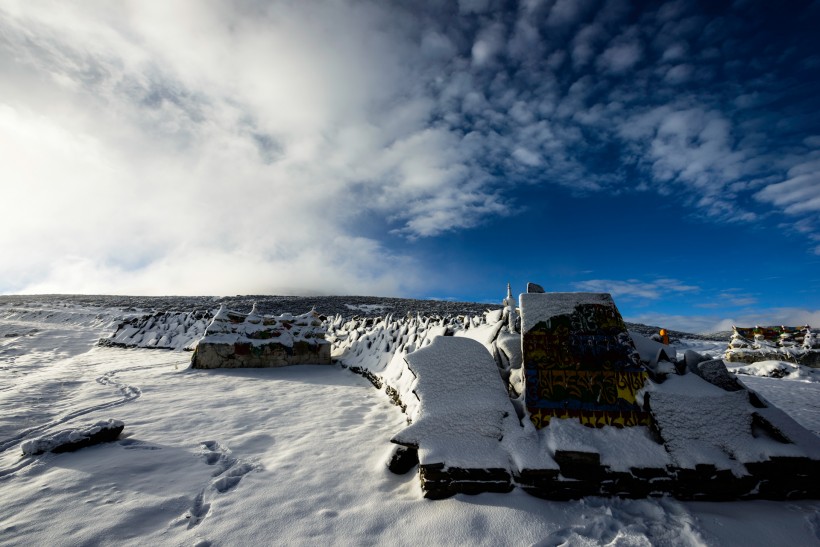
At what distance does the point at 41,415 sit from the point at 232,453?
438 cm

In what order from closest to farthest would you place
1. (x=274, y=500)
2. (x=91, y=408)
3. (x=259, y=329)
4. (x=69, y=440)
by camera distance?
(x=274, y=500), (x=69, y=440), (x=91, y=408), (x=259, y=329)

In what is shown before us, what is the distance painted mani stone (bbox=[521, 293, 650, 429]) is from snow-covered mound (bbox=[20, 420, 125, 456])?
5.48 meters

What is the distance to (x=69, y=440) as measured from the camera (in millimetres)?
4230

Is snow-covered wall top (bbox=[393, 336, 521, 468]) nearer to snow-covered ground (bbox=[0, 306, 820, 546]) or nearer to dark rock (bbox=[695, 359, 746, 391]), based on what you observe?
snow-covered ground (bbox=[0, 306, 820, 546])

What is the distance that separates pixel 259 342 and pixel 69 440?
290 inches

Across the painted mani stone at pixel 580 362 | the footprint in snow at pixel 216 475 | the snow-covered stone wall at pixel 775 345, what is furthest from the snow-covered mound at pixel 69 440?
the snow-covered stone wall at pixel 775 345

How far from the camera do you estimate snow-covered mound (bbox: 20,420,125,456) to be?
4.15 metres

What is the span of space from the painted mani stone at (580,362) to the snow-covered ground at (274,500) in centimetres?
87

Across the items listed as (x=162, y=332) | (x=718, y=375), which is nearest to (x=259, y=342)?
(x=162, y=332)

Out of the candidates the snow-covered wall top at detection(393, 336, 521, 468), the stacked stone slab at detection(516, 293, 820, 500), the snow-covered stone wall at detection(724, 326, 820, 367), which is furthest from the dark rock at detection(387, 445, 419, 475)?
the snow-covered stone wall at detection(724, 326, 820, 367)

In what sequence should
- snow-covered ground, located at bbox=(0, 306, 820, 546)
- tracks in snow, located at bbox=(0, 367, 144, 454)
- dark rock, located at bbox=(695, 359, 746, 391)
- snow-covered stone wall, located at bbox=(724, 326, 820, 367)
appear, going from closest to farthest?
1. snow-covered ground, located at bbox=(0, 306, 820, 546)
2. dark rock, located at bbox=(695, 359, 746, 391)
3. tracks in snow, located at bbox=(0, 367, 144, 454)
4. snow-covered stone wall, located at bbox=(724, 326, 820, 367)

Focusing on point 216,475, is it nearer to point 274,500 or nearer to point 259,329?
point 274,500

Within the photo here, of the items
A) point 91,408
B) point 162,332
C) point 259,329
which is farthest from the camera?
point 162,332

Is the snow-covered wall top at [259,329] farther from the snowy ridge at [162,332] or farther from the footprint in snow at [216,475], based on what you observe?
the footprint in snow at [216,475]
